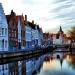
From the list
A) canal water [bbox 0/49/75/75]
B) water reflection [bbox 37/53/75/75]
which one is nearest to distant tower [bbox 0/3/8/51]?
canal water [bbox 0/49/75/75]

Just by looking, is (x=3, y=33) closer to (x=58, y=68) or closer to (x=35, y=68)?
(x=35, y=68)

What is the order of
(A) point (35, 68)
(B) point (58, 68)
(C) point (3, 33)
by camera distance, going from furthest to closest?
(C) point (3, 33) < (B) point (58, 68) < (A) point (35, 68)

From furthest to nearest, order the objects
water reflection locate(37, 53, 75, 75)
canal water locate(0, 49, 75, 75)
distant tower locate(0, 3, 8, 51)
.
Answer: distant tower locate(0, 3, 8, 51) → water reflection locate(37, 53, 75, 75) → canal water locate(0, 49, 75, 75)

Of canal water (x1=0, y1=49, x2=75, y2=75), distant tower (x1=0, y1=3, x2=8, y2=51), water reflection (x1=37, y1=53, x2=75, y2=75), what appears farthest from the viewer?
distant tower (x1=0, y1=3, x2=8, y2=51)

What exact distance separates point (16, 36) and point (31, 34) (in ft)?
71.2

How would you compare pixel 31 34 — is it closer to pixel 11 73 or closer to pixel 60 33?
pixel 11 73

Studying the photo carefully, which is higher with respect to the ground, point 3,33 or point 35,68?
point 3,33

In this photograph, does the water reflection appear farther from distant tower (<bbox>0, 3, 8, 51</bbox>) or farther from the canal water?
distant tower (<bbox>0, 3, 8, 51</bbox>)

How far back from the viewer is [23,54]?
61.0 meters

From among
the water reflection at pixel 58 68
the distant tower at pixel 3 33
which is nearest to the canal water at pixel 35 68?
the water reflection at pixel 58 68

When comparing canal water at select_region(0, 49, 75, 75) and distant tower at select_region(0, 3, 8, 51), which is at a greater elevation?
distant tower at select_region(0, 3, 8, 51)

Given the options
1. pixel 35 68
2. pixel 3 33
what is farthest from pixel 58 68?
pixel 3 33

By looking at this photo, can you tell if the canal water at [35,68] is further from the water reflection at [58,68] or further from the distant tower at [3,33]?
the distant tower at [3,33]

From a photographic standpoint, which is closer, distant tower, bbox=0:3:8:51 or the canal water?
the canal water
